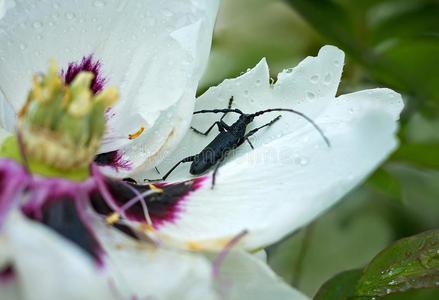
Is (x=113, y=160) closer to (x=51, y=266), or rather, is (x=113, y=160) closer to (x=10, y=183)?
(x=10, y=183)

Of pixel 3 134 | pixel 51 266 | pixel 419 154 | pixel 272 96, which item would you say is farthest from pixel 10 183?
pixel 419 154

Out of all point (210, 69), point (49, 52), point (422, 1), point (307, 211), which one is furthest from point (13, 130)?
point (422, 1)

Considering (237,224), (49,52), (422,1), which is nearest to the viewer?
(237,224)

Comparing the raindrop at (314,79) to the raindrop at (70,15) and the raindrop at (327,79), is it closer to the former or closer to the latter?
the raindrop at (327,79)

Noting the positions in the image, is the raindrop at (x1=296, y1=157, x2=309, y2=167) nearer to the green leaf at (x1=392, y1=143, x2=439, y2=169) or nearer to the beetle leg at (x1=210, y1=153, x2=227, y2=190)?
the beetle leg at (x1=210, y1=153, x2=227, y2=190)

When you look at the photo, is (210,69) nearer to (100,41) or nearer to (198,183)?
(100,41)

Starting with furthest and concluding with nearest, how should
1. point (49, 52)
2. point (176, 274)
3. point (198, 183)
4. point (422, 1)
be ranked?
point (422, 1) → point (49, 52) → point (198, 183) → point (176, 274)

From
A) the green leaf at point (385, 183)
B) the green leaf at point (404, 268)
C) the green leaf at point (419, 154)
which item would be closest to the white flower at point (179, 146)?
the green leaf at point (404, 268)
